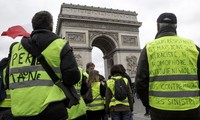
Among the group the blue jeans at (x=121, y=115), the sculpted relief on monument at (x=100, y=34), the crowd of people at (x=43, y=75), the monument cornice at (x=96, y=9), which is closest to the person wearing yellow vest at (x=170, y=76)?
the crowd of people at (x=43, y=75)

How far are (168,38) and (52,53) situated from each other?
1215mm

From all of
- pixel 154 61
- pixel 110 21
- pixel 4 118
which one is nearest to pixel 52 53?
pixel 154 61

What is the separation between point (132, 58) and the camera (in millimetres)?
28406

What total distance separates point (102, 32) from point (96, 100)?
23.4 metres

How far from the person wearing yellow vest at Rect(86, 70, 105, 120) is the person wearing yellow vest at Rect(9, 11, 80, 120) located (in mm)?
2367

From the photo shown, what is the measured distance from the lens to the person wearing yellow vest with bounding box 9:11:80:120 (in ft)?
7.44

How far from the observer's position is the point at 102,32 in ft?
91.7

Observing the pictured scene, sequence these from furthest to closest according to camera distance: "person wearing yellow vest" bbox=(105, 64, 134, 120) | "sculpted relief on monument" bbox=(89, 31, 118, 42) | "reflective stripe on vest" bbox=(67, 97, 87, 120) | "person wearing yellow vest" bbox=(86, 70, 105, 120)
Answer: "sculpted relief on monument" bbox=(89, 31, 118, 42) < "person wearing yellow vest" bbox=(86, 70, 105, 120) < "person wearing yellow vest" bbox=(105, 64, 134, 120) < "reflective stripe on vest" bbox=(67, 97, 87, 120)

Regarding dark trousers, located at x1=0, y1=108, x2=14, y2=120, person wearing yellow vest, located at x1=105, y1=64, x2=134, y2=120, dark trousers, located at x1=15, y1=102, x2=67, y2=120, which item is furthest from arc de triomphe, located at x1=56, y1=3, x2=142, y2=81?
dark trousers, located at x1=15, y1=102, x2=67, y2=120

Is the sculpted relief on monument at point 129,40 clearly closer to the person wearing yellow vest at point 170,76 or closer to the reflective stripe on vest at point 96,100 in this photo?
the reflective stripe on vest at point 96,100

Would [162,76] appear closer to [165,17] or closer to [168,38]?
[168,38]

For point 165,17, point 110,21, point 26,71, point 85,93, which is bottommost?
point 85,93

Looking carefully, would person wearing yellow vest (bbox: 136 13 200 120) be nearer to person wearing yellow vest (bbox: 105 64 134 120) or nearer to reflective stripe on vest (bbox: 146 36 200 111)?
reflective stripe on vest (bbox: 146 36 200 111)

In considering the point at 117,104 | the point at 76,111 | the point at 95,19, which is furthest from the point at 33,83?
the point at 95,19
